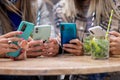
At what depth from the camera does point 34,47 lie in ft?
4.95

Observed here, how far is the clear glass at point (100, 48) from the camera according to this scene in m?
1.32

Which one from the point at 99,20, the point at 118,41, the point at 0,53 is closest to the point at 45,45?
the point at 0,53

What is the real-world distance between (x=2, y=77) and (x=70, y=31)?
0.47m

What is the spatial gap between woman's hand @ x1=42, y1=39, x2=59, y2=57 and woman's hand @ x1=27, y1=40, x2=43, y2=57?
39mm

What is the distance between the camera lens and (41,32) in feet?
4.82

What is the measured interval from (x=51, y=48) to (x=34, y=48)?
115 mm

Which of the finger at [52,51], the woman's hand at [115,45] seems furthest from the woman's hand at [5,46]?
the woman's hand at [115,45]

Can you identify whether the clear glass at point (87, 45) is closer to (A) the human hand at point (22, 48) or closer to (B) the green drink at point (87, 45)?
(B) the green drink at point (87, 45)

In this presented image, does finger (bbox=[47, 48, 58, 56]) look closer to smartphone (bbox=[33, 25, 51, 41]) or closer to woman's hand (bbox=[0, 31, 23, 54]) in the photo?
smartphone (bbox=[33, 25, 51, 41])

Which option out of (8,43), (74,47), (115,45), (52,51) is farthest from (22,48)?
(115,45)

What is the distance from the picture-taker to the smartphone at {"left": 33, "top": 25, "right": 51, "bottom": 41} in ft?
4.75

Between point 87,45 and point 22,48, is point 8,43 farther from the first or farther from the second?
point 87,45

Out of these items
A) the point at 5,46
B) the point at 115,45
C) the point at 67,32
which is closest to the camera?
the point at 5,46

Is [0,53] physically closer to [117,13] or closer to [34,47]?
[34,47]
